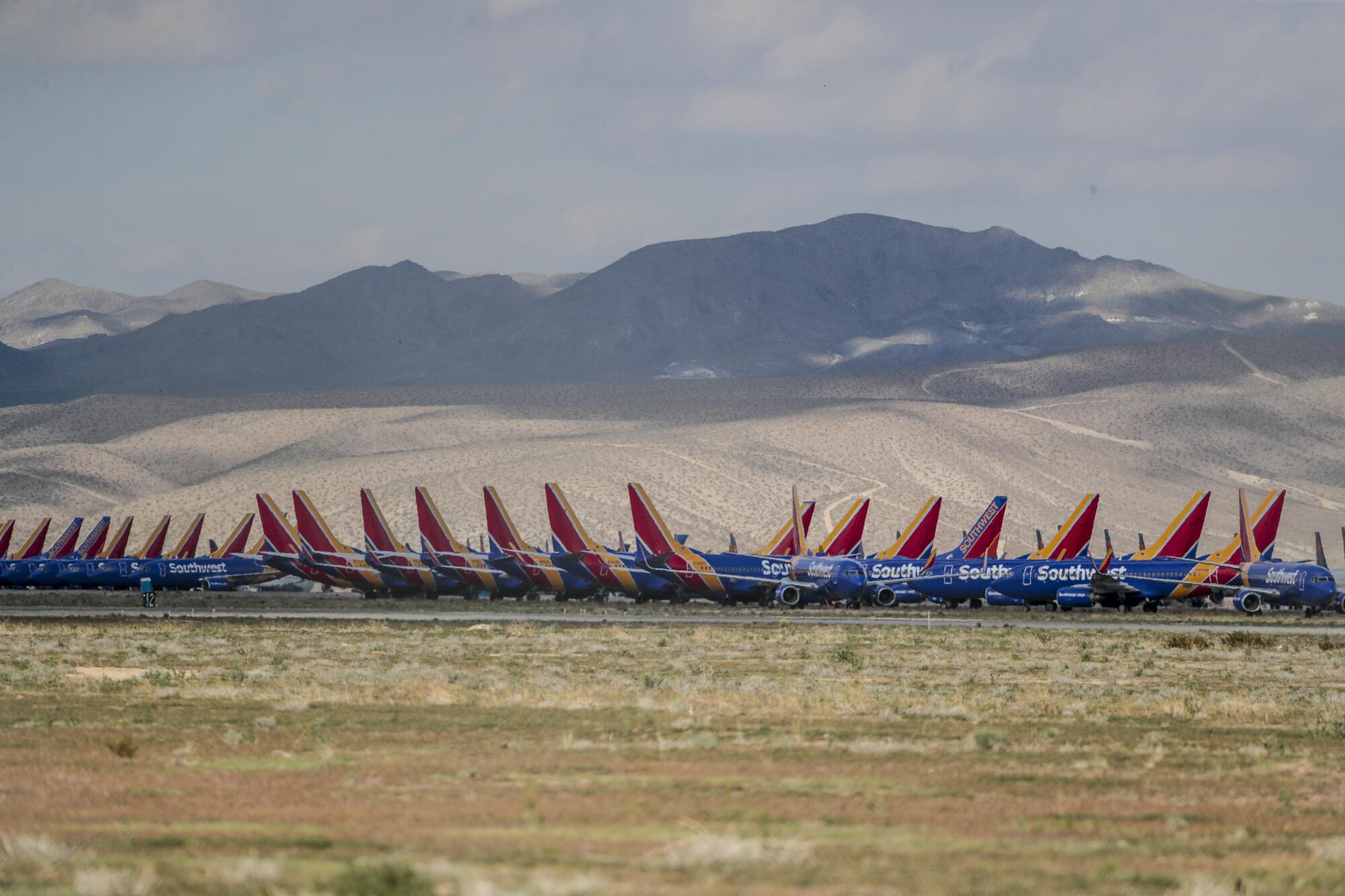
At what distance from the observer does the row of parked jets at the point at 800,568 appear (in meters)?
70.4

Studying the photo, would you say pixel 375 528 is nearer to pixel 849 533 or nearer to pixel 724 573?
pixel 724 573

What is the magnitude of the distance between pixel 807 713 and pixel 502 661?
1440 cm

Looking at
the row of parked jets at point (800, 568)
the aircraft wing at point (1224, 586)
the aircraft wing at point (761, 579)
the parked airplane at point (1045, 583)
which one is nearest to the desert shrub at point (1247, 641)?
the parked airplane at point (1045, 583)

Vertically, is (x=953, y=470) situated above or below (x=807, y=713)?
above

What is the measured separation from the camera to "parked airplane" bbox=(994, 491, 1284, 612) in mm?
68875

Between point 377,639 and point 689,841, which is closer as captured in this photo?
point 689,841

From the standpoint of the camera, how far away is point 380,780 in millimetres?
19516

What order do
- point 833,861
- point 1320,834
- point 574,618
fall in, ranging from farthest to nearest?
1. point 574,618
2. point 1320,834
3. point 833,861

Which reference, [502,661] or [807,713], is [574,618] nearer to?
[502,661]

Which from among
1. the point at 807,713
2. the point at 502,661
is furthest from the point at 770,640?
the point at 807,713

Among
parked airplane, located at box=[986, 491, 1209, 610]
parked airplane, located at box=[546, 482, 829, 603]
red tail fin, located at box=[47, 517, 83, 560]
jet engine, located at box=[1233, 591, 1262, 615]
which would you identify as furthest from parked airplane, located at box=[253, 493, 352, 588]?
jet engine, located at box=[1233, 591, 1262, 615]

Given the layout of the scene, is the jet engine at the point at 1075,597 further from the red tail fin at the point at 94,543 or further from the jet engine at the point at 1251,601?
the red tail fin at the point at 94,543

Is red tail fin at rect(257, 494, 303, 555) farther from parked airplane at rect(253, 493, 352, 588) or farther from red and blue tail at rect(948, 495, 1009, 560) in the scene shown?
red and blue tail at rect(948, 495, 1009, 560)

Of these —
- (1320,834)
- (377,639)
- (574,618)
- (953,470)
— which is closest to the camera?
(1320,834)
